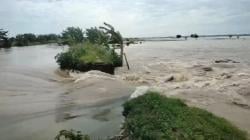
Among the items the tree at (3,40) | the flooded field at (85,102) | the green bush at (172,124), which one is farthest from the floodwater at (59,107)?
the tree at (3,40)

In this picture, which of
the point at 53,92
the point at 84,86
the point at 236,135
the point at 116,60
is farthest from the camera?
the point at 116,60

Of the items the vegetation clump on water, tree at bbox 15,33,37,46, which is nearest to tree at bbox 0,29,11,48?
tree at bbox 15,33,37,46

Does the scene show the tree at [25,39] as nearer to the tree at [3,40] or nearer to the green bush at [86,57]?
the tree at [3,40]

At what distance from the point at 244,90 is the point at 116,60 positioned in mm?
16934

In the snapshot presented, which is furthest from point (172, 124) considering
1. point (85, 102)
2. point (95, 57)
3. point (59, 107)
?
point (95, 57)

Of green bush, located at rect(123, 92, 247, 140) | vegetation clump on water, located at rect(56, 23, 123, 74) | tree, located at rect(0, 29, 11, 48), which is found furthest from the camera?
tree, located at rect(0, 29, 11, 48)

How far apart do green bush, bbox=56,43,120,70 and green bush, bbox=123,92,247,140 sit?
806 inches

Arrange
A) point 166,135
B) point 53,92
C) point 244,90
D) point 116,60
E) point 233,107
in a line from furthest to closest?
point 116,60 < point 53,92 < point 244,90 < point 233,107 < point 166,135

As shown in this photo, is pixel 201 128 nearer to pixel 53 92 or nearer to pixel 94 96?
pixel 94 96

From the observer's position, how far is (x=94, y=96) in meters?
17.3

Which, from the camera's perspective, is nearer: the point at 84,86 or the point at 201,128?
the point at 201,128

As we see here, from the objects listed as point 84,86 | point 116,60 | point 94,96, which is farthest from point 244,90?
point 116,60

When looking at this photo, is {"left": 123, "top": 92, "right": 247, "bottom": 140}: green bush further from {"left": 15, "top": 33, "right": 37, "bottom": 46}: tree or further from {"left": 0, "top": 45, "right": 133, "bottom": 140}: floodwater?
{"left": 15, "top": 33, "right": 37, "bottom": 46}: tree

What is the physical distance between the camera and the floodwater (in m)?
11.3
